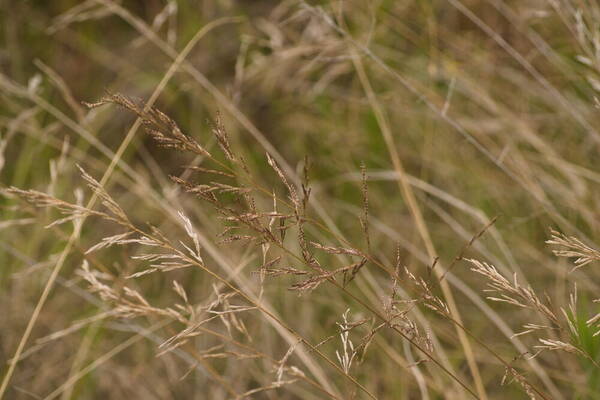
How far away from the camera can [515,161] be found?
1497 millimetres

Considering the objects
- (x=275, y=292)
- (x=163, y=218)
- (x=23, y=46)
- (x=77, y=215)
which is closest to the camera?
(x=77, y=215)

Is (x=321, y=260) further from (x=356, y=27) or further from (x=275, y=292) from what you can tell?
(x=356, y=27)

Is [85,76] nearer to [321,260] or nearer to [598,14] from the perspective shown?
[321,260]

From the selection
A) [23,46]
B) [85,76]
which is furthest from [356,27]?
[23,46]

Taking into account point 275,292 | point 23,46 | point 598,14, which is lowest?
point 275,292

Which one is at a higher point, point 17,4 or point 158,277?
point 17,4

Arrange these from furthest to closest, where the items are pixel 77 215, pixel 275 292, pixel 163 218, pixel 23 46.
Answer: pixel 23 46 < pixel 163 218 < pixel 275 292 < pixel 77 215

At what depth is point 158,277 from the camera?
2.08 meters

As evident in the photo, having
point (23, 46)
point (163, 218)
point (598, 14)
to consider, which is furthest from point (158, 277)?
point (598, 14)

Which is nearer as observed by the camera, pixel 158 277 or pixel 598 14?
pixel 598 14

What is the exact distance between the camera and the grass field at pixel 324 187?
1.39 m

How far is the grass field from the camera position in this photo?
1392 millimetres

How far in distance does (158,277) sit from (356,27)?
3.29 ft

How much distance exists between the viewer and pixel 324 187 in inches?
81.7
